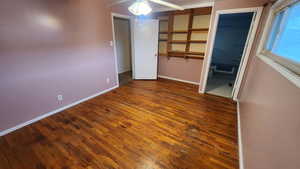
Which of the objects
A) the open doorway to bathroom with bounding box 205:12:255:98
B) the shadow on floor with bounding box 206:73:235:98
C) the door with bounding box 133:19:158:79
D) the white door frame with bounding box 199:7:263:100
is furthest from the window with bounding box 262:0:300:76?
the door with bounding box 133:19:158:79

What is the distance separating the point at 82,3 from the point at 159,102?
2567mm

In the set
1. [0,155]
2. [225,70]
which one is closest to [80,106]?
[0,155]

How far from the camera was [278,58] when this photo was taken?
51.1 inches

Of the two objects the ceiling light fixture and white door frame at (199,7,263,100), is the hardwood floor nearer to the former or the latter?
white door frame at (199,7,263,100)

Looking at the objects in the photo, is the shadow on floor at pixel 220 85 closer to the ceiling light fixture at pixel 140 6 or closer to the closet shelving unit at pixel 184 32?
the closet shelving unit at pixel 184 32

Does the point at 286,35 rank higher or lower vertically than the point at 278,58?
higher

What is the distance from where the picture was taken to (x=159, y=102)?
281cm

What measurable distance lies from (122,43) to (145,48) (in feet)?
4.04

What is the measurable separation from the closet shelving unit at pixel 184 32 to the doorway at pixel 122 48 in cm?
140

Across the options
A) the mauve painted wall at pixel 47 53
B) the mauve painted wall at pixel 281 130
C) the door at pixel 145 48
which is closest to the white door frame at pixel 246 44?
the door at pixel 145 48

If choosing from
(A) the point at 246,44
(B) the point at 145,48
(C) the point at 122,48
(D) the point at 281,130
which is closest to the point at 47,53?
(B) the point at 145,48

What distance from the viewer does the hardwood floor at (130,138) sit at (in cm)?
147

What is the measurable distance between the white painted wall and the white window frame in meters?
4.02

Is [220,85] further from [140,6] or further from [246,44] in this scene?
[140,6]
